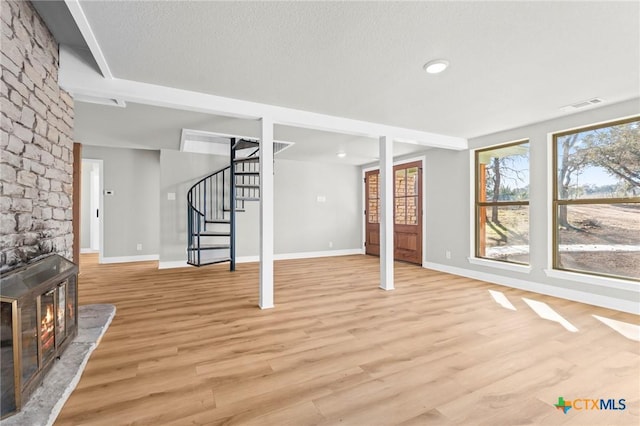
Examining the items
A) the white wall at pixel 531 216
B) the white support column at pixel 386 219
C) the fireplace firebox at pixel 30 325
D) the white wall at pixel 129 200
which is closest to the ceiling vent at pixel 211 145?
the white wall at pixel 129 200

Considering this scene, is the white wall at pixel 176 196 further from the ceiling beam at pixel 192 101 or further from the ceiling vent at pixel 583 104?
the ceiling vent at pixel 583 104

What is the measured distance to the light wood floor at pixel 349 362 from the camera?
61.7 inches

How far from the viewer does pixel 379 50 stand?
2.21 metres

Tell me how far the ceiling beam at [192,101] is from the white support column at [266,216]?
229mm

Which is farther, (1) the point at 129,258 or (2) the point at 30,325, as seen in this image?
(1) the point at 129,258

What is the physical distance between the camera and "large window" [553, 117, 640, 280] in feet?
10.7

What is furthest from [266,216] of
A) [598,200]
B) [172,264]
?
[598,200]

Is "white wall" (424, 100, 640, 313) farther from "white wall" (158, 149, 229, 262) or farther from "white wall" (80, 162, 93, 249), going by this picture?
"white wall" (80, 162, 93, 249)

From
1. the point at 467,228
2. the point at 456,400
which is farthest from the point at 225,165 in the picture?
the point at 456,400

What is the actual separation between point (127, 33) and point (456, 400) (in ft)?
10.3

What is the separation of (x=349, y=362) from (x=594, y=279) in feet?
10.9

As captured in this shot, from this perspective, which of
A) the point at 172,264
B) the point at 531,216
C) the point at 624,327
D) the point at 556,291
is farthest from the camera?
the point at 172,264

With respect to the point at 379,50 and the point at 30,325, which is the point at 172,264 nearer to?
the point at 30,325

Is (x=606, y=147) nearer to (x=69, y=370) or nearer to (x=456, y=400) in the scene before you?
(x=456, y=400)
